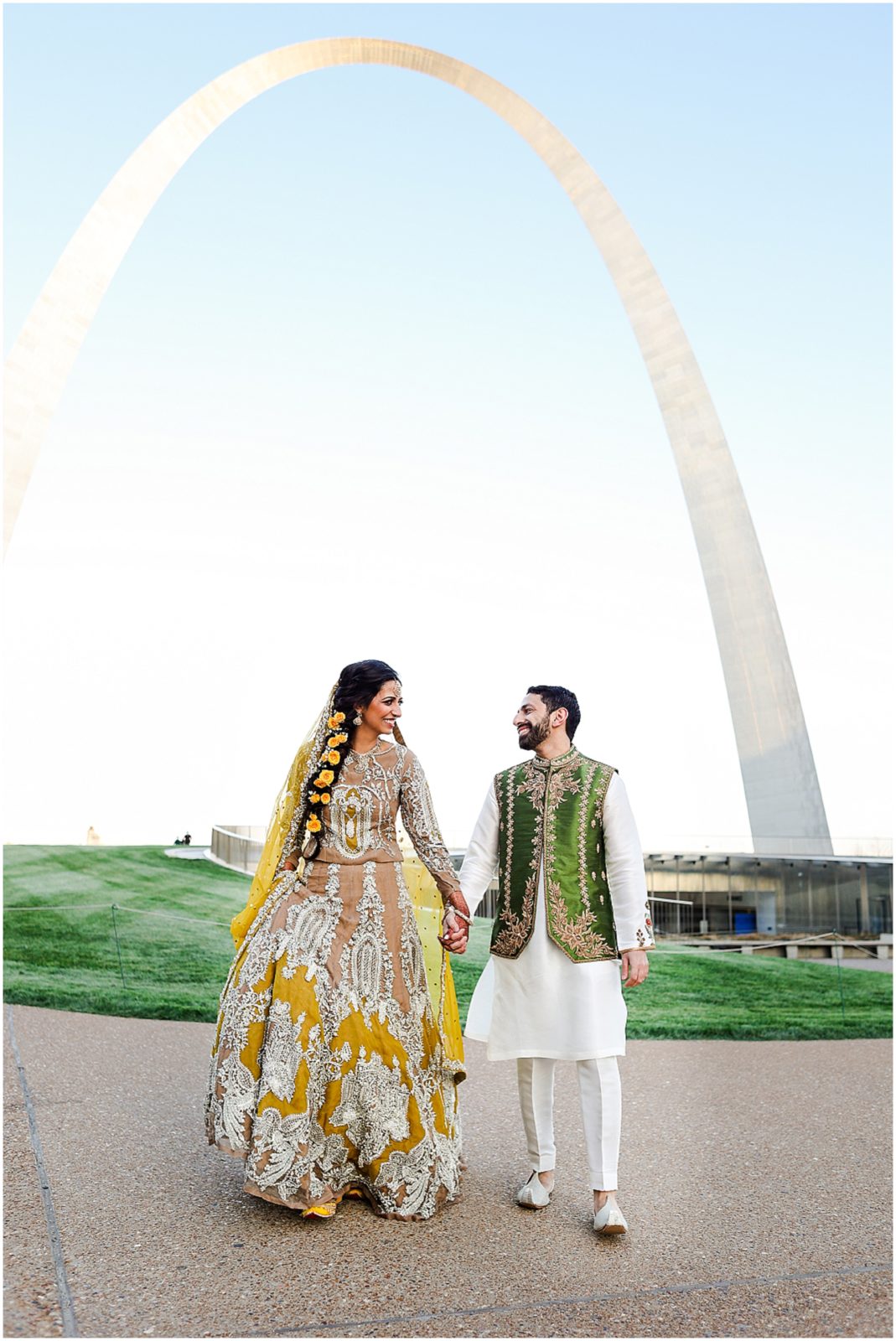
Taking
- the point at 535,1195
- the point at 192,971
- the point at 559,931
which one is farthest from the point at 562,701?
the point at 192,971

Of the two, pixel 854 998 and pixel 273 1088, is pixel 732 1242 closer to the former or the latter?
pixel 273 1088

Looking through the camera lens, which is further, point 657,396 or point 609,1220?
point 657,396

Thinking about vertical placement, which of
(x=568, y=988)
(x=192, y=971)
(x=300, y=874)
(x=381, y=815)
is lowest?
(x=192, y=971)

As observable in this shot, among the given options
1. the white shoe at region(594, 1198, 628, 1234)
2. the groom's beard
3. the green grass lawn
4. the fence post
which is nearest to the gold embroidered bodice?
the groom's beard

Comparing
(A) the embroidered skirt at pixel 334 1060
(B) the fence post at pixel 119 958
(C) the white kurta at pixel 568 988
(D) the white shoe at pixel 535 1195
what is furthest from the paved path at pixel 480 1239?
(B) the fence post at pixel 119 958

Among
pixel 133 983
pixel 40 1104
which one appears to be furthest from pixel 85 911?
pixel 40 1104

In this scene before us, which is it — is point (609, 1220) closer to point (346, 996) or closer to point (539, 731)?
point (346, 996)
